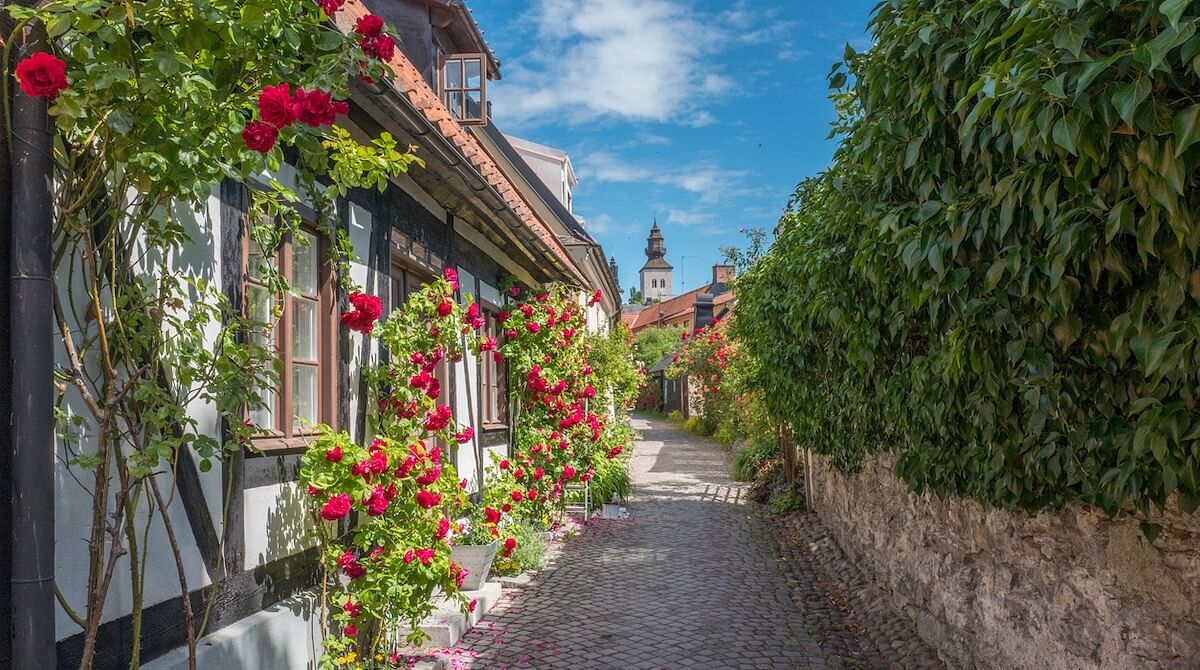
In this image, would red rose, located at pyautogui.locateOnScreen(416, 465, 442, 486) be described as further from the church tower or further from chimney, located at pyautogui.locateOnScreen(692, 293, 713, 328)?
the church tower

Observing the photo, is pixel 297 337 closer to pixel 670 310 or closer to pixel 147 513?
pixel 147 513

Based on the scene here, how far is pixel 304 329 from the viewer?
4.59m

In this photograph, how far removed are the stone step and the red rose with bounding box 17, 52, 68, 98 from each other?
3.77 metres

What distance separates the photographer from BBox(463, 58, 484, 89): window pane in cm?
962

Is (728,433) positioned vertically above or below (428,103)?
below

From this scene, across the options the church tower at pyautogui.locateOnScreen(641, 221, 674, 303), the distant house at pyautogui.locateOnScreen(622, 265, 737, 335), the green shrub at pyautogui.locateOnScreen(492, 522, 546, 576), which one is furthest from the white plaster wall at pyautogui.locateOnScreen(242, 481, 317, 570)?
the church tower at pyautogui.locateOnScreen(641, 221, 674, 303)

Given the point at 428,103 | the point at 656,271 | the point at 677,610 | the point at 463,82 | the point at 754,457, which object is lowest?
the point at 677,610

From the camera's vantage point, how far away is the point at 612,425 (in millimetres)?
13602

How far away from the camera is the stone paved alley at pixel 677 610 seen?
540cm

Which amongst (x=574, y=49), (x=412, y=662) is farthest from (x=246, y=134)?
(x=574, y=49)

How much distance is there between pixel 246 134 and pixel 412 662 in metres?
3.57

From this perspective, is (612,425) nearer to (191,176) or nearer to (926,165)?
(926,165)


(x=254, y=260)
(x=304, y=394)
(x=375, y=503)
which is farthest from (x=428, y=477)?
(x=254, y=260)

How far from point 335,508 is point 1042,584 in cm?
311
